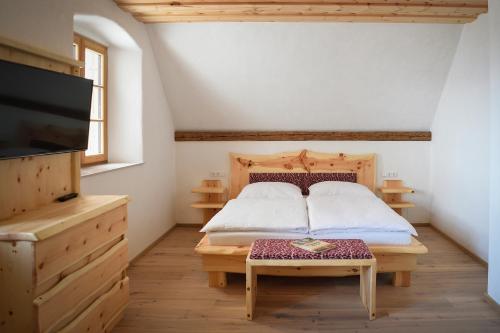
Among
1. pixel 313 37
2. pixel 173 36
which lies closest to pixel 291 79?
pixel 313 37

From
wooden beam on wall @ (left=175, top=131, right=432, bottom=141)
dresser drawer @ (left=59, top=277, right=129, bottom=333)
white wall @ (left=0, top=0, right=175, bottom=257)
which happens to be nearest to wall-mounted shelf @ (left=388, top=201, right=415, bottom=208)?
wooden beam on wall @ (left=175, top=131, right=432, bottom=141)

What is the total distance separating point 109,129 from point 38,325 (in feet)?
8.23

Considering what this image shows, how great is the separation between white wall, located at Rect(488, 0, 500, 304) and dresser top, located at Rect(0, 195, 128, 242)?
2.52 m

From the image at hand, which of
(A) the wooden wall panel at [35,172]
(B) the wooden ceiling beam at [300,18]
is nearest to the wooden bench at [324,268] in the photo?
(A) the wooden wall panel at [35,172]

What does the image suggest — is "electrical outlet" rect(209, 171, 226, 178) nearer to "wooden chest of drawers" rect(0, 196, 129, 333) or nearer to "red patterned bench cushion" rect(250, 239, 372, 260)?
"red patterned bench cushion" rect(250, 239, 372, 260)

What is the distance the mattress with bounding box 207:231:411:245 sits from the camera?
3068mm

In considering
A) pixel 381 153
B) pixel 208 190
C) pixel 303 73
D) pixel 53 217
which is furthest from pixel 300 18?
pixel 53 217

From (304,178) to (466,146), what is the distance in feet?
5.97

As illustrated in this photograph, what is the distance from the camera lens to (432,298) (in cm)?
286

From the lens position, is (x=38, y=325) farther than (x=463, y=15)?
No

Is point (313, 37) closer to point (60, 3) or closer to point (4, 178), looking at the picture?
point (60, 3)

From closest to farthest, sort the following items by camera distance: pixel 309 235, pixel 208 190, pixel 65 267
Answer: pixel 65 267 → pixel 309 235 → pixel 208 190

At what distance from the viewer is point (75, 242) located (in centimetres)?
199

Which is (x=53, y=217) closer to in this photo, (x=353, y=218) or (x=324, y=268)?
(x=324, y=268)
